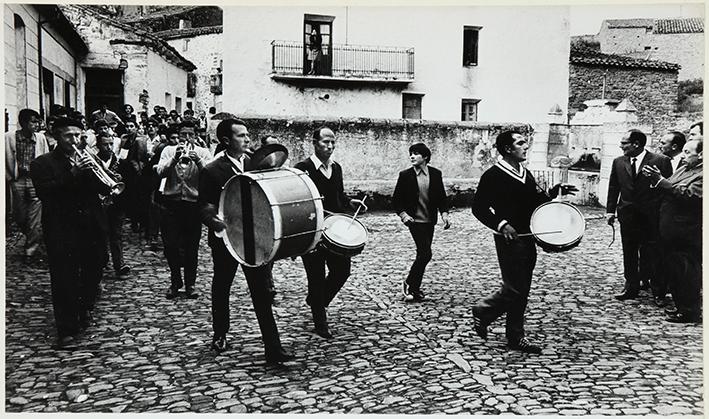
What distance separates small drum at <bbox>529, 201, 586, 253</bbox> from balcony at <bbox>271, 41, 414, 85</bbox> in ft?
35.7

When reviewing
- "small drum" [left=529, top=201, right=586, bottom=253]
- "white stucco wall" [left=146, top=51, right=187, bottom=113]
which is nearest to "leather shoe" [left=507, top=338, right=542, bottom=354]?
"small drum" [left=529, top=201, right=586, bottom=253]

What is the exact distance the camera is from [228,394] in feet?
15.8

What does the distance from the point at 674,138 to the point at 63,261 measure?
216 inches

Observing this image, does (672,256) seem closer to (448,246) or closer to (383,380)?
(383,380)

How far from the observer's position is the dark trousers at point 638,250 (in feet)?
23.8

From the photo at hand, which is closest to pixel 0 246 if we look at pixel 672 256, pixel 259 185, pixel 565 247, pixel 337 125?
pixel 259 185

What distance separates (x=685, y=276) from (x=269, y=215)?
362 cm

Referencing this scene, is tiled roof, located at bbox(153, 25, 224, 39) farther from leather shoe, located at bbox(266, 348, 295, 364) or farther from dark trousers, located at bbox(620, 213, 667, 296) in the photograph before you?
leather shoe, located at bbox(266, 348, 295, 364)

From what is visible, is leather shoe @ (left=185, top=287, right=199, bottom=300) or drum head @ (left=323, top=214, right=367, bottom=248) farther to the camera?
leather shoe @ (left=185, top=287, right=199, bottom=300)

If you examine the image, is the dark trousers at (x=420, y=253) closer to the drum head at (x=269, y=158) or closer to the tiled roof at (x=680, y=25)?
the drum head at (x=269, y=158)

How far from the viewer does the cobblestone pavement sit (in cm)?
474

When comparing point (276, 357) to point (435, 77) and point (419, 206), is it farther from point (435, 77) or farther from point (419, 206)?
point (435, 77)

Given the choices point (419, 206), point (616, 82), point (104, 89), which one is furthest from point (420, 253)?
point (616, 82)

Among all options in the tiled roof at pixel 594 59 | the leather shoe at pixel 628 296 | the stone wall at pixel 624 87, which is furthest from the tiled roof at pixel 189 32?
the leather shoe at pixel 628 296
